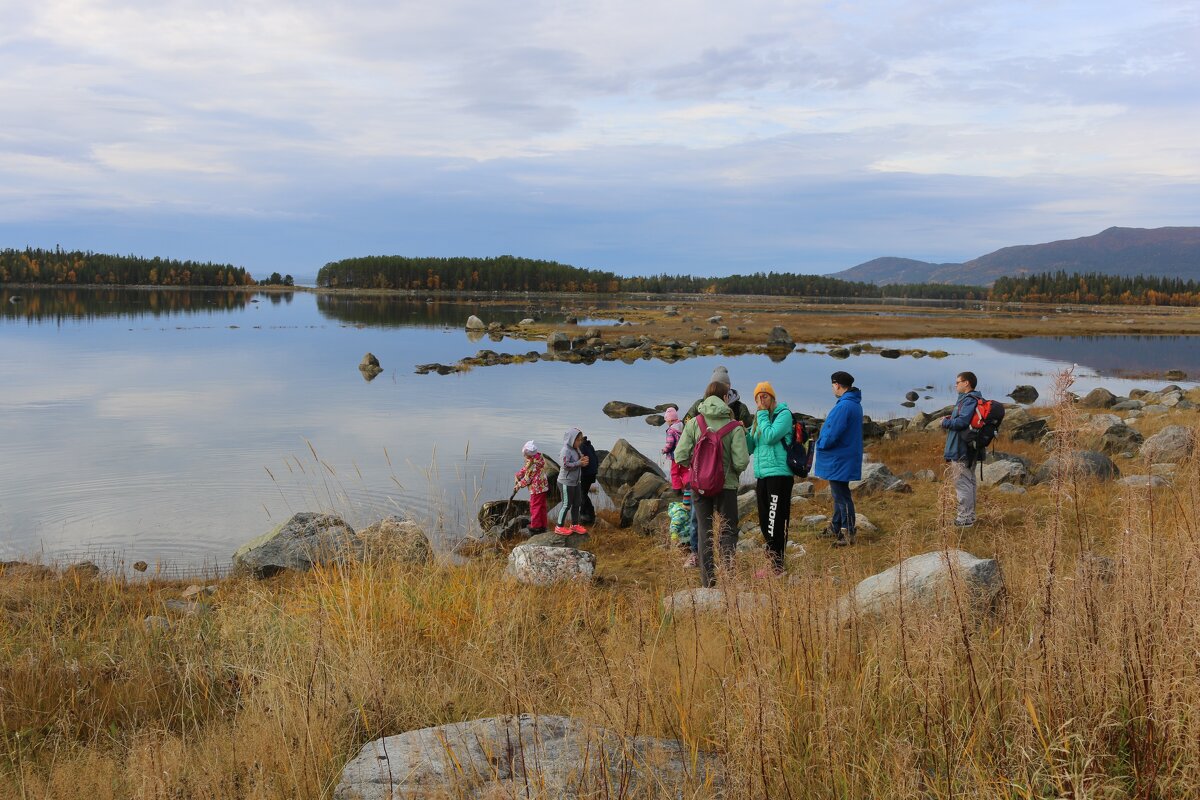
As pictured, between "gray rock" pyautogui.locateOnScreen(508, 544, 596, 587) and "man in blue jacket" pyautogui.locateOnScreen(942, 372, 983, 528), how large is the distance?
4.16 metres

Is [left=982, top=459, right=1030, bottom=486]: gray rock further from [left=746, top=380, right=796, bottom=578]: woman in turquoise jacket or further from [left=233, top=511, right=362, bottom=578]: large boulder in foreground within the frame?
[left=233, top=511, right=362, bottom=578]: large boulder in foreground

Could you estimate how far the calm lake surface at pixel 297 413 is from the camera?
511 inches

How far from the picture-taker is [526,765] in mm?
3113

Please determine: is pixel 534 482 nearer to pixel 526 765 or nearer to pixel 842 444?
pixel 842 444

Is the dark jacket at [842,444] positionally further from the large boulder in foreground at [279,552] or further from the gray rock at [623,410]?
the gray rock at [623,410]

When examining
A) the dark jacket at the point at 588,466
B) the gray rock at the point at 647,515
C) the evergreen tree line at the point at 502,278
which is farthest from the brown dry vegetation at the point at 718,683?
the evergreen tree line at the point at 502,278

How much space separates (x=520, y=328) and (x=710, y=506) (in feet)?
191

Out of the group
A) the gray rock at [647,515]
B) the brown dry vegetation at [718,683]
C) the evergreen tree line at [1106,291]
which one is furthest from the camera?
the evergreen tree line at [1106,291]

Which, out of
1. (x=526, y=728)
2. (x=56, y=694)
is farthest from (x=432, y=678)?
(x=56, y=694)

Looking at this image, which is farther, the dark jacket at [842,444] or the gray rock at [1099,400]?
the gray rock at [1099,400]

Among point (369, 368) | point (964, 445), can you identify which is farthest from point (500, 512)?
point (369, 368)

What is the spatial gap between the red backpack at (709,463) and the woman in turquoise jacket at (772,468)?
99 centimetres

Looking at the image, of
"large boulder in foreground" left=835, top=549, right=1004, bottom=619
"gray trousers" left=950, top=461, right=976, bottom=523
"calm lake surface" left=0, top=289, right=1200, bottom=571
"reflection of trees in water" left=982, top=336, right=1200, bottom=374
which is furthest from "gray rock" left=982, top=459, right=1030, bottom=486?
"reflection of trees in water" left=982, top=336, right=1200, bottom=374

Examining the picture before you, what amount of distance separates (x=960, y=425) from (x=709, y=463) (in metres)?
3.38
